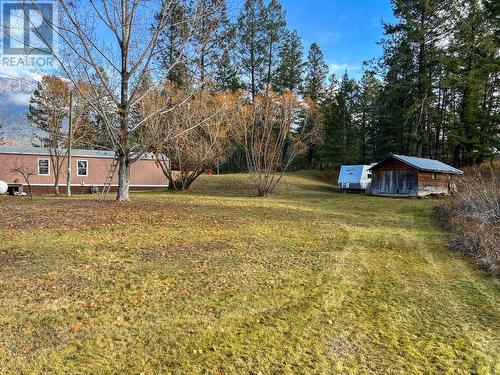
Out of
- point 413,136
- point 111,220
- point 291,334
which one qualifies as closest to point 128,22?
point 111,220

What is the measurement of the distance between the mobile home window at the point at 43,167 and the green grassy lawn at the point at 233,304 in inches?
685

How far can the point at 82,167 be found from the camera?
24031 millimetres

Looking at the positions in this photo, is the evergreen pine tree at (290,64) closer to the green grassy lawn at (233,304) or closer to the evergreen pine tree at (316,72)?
the evergreen pine tree at (316,72)

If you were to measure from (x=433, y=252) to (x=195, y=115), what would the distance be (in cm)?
1365

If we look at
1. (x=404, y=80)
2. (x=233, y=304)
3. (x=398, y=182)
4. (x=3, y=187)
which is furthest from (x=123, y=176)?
(x=404, y=80)

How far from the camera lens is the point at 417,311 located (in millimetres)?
4344

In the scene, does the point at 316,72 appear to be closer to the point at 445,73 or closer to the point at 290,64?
the point at 290,64

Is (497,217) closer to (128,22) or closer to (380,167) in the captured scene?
(128,22)

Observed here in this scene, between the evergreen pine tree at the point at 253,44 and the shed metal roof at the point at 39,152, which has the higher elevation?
the evergreen pine tree at the point at 253,44

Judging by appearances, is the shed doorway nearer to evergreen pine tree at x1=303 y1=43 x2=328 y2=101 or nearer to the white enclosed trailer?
the white enclosed trailer

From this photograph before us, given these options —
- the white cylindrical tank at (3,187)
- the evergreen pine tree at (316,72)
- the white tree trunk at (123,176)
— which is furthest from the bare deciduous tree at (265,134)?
the evergreen pine tree at (316,72)

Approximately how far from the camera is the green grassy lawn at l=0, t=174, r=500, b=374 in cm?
312

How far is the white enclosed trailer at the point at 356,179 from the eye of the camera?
27484 millimetres

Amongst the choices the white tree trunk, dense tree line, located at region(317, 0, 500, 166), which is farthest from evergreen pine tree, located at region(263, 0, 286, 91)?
the white tree trunk
